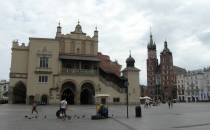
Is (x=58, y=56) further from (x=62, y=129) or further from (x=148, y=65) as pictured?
(x=148, y=65)

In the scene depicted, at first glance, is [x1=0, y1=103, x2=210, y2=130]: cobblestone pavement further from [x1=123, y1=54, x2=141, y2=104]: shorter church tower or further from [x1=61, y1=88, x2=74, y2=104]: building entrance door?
[x1=123, y1=54, x2=141, y2=104]: shorter church tower

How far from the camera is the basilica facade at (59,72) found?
6316 centimetres

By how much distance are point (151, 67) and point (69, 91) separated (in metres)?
114

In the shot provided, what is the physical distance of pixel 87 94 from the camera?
69.4 m

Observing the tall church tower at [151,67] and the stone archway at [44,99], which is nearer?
the stone archway at [44,99]

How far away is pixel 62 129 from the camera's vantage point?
17.4 metres

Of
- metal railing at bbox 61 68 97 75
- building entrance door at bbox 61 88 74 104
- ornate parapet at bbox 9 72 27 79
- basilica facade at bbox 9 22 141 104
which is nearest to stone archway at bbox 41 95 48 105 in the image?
basilica facade at bbox 9 22 141 104

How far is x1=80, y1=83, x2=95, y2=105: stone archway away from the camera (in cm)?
6695

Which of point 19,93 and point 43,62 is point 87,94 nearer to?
point 43,62

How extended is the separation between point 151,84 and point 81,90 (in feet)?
367

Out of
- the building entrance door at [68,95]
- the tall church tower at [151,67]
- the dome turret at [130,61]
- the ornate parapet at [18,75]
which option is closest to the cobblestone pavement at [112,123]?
the ornate parapet at [18,75]

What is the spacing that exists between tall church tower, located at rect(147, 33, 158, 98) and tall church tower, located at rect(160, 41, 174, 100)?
24.0 feet

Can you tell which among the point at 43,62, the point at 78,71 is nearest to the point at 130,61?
the point at 78,71

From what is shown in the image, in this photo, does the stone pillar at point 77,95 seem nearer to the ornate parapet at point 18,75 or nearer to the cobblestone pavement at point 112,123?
the ornate parapet at point 18,75
